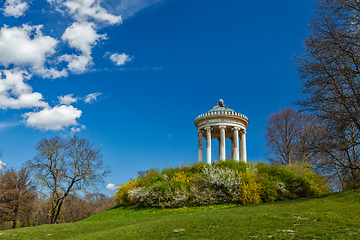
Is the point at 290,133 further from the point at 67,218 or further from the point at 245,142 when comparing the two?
the point at 67,218

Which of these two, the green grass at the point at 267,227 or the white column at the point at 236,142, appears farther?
the white column at the point at 236,142

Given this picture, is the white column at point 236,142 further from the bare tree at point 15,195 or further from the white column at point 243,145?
the bare tree at point 15,195

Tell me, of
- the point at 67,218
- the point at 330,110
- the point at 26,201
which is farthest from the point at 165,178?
the point at 67,218

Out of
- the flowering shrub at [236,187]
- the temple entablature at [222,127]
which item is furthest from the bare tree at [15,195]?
the temple entablature at [222,127]

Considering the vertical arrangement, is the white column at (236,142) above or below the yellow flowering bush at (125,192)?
above

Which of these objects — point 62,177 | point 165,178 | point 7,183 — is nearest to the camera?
point 165,178

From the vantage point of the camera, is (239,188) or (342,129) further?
(239,188)

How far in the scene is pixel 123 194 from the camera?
2623cm

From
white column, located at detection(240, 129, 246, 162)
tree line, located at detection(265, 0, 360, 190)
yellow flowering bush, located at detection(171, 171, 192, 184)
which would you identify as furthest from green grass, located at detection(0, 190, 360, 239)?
white column, located at detection(240, 129, 246, 162)

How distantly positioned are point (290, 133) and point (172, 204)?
1761 cm

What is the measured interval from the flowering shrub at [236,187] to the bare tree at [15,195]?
60.4 feet

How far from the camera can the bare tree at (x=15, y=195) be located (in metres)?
31.9

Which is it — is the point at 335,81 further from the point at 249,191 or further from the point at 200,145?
the point at 200,145

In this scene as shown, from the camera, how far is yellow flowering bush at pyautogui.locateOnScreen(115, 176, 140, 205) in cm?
2567
